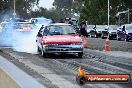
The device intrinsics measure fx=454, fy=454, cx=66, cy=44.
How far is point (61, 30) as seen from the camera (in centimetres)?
2041

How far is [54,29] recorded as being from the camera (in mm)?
20484

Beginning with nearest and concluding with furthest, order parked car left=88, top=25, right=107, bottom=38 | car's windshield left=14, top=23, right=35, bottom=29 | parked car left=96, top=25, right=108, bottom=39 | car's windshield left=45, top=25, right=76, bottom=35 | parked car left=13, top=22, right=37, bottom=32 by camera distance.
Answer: car's windshield left=45, top=25, right=76, bottom=35
parked car left=13, top=22, right=37, bottom=32
car's windshield left=14, top=23, right=35, bottom=29
parked car left=96, top=25, right=108, bottom=39
parked car left=88, top=25, right=107, bottom=38

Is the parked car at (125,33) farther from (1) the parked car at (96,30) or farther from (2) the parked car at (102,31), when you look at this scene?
(1) the parked car at (96,30)

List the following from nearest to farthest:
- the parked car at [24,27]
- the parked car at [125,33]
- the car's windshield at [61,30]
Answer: the car's windshield at [61,30] → the parked car at [24,27] → the parked car at [125,33]

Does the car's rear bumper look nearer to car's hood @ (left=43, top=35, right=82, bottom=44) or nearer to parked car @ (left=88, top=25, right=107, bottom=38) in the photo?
car's hood @ (left=43, top=35, right=82, bottom=44)

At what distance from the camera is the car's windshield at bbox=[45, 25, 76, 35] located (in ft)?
66.4

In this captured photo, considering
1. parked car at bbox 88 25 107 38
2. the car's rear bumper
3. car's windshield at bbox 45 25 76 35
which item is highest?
car's windshield at bbox 45 25 76 35

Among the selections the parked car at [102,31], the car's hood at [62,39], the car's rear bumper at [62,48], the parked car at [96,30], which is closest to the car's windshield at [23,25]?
the car's hood at [62,39]

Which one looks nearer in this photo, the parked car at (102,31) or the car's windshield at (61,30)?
the car's windshield at (61,30)

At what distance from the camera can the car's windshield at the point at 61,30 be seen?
66.4 feet

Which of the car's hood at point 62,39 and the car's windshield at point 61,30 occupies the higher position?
the car's windshield at point 61,30

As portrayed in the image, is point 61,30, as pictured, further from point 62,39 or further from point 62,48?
point 62,48

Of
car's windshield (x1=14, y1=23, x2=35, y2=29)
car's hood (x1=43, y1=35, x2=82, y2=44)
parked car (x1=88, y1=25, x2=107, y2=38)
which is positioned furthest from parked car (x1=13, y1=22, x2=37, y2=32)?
parked car (x1=88, y1=25, x2=107, y2=38)

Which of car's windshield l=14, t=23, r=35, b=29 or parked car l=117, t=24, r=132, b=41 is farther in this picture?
parked car l=117, t=24, r=132, b=41
